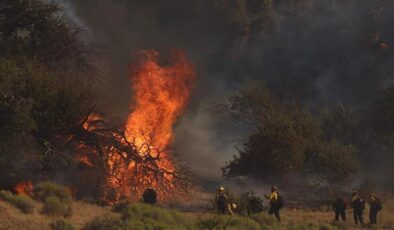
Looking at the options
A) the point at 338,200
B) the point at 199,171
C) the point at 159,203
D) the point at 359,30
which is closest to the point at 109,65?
the point at 199,171

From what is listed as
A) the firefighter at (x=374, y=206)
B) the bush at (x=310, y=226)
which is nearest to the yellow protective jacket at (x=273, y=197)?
the bush at (x=310, y=226)

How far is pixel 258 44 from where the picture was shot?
69.3 meters

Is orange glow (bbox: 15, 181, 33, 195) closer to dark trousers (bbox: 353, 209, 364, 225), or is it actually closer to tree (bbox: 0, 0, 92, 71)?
tree (bbox: 0, 0, 92, 71)

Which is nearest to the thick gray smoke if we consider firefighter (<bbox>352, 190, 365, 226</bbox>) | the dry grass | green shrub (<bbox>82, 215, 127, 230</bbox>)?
the dry grass

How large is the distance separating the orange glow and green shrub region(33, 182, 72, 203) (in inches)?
41.8

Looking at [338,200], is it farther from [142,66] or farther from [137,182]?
[142,66]

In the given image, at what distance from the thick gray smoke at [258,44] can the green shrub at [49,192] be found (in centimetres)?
2731

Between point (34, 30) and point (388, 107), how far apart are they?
26258 mm

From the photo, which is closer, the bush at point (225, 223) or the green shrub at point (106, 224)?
the green shrub at point (106, 224)

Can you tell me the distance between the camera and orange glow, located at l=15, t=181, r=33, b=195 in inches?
988

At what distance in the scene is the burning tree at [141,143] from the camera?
89.9 feet

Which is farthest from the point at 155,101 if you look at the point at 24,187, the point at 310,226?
the point at 310,226

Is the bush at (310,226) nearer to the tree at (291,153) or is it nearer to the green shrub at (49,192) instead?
the green shrub at (49,192)

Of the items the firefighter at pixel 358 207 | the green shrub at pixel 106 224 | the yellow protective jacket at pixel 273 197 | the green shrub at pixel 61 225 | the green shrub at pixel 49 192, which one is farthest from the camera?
the firefighter at pixel 358 207
